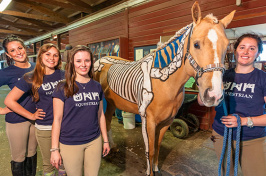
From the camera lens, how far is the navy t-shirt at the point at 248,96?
1131 mm

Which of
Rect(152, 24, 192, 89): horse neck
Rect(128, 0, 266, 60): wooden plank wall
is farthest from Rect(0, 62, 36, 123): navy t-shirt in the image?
Rect(128, 0, 266, 60): wooden plank wall

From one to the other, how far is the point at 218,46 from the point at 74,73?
107 cm

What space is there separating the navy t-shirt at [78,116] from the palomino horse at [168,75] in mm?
664

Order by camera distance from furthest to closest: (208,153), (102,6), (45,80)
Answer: (102,6) < (208,153) < (45,80)

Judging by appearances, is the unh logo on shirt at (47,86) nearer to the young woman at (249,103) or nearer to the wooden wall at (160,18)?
the young woman at (249,103)

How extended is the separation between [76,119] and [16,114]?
31.0 inches

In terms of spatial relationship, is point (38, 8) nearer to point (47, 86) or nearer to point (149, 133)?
point (47, 86)

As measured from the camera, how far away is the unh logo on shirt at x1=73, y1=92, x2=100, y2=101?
118 cm

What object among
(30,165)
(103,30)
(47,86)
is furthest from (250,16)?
(103,30)

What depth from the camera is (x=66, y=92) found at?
1131 mm

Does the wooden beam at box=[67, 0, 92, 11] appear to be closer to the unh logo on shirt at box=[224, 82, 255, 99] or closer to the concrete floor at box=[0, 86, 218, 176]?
the concrete floor at box=[0, 86, 218, 176]

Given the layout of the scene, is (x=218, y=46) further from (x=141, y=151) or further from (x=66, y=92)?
(x=141, y=151)

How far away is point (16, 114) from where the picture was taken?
1.50m

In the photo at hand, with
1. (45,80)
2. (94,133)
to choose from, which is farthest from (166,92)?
(45,80)
